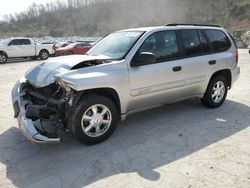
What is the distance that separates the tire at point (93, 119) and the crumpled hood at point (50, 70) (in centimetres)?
54

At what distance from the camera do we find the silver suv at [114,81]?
397cm

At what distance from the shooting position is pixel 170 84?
4922mm

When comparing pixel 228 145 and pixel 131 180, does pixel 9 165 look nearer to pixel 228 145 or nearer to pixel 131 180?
pixel 131 180

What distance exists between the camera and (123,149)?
13.5 feet

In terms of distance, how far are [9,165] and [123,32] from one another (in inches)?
119

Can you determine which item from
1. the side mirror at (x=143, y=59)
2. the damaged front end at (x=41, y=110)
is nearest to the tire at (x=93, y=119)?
the damaged front end at (x=41, y=110)

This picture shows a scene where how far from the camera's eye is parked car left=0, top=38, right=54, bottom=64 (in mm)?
18844

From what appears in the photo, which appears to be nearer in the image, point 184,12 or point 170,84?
point 170,84

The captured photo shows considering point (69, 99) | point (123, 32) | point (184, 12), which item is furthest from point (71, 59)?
point (184, 12)

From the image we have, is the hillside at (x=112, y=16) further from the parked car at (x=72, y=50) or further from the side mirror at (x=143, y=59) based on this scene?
the side mirror at (x=143, y=59)

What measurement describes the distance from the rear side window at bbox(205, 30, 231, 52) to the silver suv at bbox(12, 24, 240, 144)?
0.07 feet

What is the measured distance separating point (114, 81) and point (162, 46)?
1.25m

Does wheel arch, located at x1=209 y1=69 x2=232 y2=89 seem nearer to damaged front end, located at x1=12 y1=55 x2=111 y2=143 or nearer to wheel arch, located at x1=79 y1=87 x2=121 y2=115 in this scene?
wheel arch, located at x1=79 y1=87 x2=121 y2=115

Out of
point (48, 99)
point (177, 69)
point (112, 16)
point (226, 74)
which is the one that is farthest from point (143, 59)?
point (112, 16)
